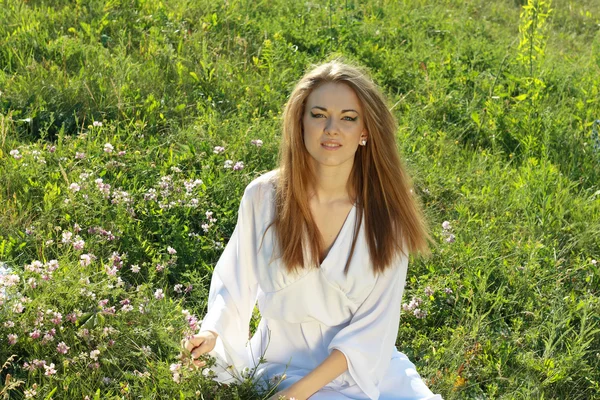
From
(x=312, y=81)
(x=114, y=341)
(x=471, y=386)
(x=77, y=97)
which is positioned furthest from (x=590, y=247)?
(x=77, y=97)

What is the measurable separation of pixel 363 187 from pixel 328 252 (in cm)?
33

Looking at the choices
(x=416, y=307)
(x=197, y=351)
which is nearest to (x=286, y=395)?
(x=197, y=351)

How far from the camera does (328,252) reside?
3.88 m

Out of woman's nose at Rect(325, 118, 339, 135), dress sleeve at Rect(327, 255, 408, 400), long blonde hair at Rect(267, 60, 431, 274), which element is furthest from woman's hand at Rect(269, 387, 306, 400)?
Result: woman's nose at Rect(325, 118, 339, 135)

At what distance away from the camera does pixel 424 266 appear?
5.24m

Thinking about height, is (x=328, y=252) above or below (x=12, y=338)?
above

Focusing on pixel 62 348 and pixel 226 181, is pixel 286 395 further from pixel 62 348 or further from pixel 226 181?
pixel 226 181

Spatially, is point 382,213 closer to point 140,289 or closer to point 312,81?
point 312,81

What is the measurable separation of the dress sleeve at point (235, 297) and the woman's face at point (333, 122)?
0.39m

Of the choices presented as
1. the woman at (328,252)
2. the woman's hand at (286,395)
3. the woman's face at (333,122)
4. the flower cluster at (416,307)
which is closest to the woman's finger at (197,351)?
the woman at (328,252)

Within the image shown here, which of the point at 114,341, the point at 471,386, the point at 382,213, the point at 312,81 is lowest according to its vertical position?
the point at 471,386

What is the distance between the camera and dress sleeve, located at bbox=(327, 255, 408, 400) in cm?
373

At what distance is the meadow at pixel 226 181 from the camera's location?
421 centimetres

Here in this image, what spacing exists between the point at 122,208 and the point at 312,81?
1596mm
